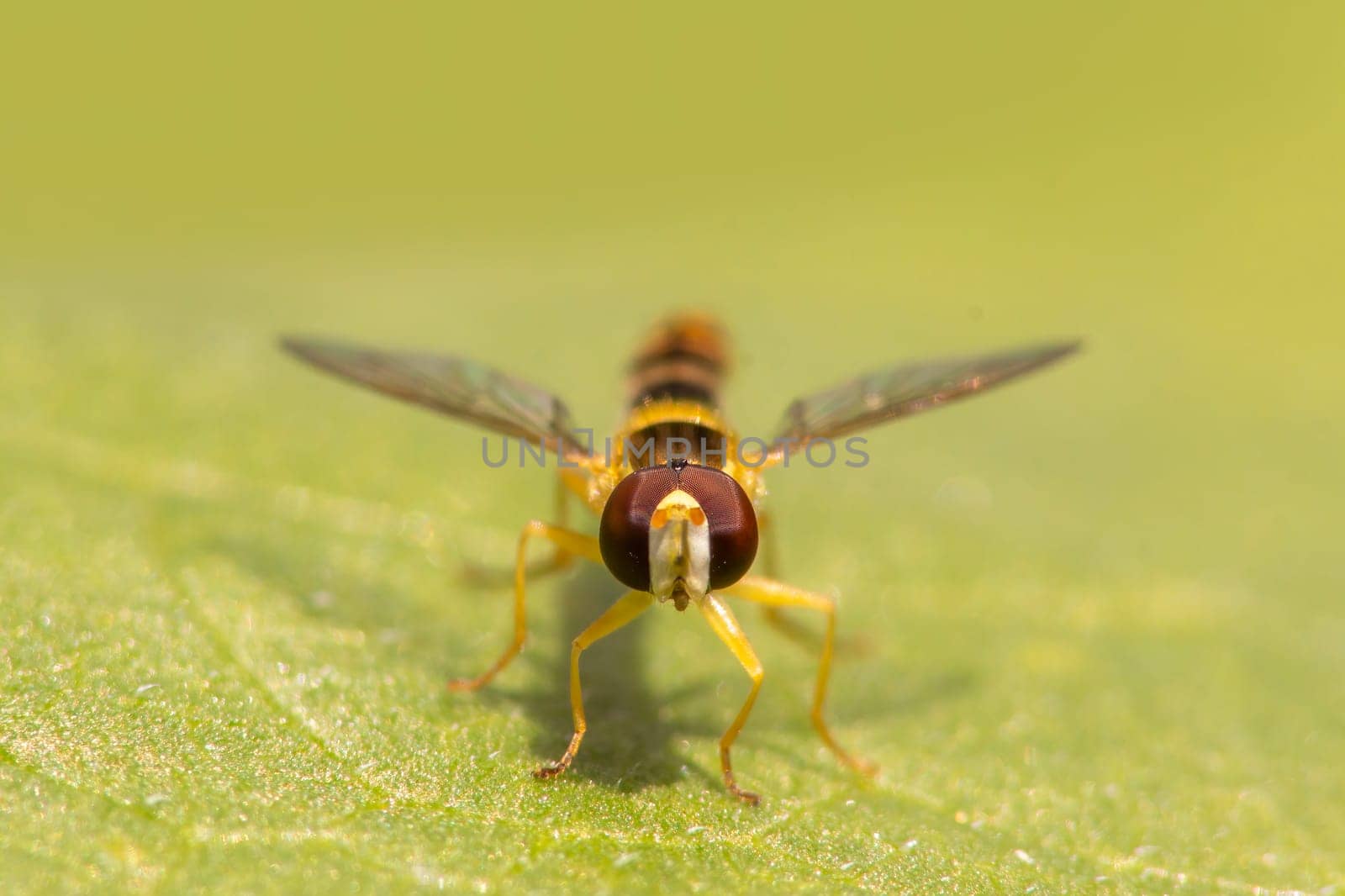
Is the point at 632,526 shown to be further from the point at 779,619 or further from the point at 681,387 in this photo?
the point at 681,387

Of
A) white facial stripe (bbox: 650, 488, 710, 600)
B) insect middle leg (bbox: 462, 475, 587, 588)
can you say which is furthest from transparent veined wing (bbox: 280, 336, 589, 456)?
white facial stripe (bbox: 650, 488, 710, 600)

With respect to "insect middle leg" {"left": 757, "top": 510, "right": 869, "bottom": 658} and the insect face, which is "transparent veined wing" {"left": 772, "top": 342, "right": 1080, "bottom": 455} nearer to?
"insect middle leg" {"left": 757, "top": 510, "right": 869, "bottom": 658}

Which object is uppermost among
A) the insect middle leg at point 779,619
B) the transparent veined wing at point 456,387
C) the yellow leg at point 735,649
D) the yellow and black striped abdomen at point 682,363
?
the yellow and black striped abdomen at point 682,363

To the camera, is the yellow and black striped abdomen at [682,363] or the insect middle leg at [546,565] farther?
the yellow and black striped abdomen at [682,363]

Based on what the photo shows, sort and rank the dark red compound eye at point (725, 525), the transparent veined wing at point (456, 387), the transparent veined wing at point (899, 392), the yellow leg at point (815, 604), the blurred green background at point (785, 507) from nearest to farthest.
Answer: the blurred green background at point (785, 507) → the dark red compound eye at point (725, 525) → the yellow leg at point (815, 604) → the transparent veined wing at point (456, 387) → the transparent veined wing at point (899, 392)

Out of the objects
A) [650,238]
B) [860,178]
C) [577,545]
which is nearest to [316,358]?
[577,545]

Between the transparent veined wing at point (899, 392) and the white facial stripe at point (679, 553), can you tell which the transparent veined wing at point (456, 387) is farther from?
the white facial stripe at point (679, 553)

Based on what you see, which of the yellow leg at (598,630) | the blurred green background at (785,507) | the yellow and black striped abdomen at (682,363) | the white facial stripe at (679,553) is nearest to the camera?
the blurred green background at (785,507)

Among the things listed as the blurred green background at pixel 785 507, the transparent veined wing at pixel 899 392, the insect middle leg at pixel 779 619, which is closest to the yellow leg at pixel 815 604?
the blurred green background at pixel 785 507

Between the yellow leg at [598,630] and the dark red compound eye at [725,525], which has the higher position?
the dark red compound eye at [725,525]

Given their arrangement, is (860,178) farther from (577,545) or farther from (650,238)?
(577,545)
